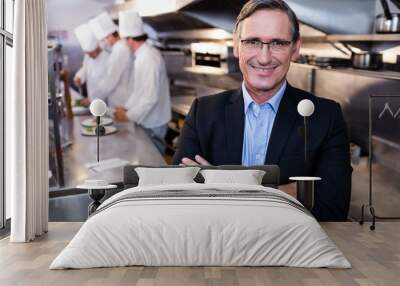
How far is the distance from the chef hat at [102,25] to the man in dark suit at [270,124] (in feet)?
4.32

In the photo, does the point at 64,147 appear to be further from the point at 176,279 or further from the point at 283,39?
the point at 176,279

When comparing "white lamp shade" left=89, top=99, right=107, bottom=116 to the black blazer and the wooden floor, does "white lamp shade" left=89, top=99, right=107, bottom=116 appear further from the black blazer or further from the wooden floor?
the wooden floor

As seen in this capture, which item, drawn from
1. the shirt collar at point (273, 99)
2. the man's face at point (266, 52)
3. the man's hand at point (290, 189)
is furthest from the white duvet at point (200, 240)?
the man's face at point (266, 52)

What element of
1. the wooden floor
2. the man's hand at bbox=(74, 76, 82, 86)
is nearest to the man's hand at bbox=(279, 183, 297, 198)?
the wooden floor

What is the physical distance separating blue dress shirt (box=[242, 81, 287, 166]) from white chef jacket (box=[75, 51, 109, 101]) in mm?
1601

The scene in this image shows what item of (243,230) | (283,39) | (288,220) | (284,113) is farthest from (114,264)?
(283,39)

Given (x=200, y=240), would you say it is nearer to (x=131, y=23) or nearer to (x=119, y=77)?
(x=119, y=77)

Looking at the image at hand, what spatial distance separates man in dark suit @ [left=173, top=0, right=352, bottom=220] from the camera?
480 cm

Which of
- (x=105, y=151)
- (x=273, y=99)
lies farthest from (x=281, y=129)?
(x=105, y=151)

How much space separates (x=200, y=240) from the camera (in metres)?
3.48

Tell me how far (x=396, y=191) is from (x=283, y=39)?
4.33 ft

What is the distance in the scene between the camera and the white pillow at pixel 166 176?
14.4ft

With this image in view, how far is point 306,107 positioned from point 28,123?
70.3 inches

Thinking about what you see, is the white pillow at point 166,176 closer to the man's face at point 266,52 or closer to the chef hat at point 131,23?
the man's face at point 266,52
